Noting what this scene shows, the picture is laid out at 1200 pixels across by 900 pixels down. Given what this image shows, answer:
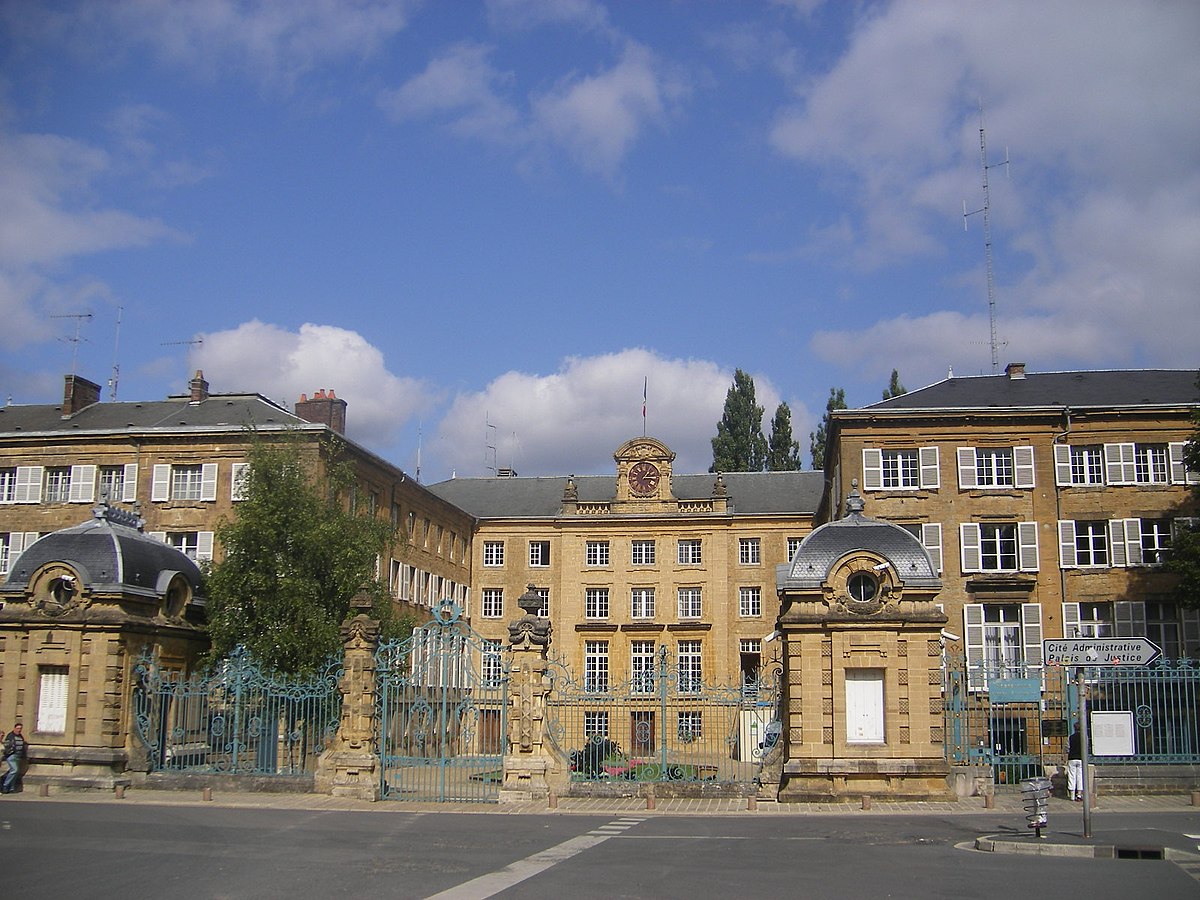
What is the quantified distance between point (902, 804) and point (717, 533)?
131ft

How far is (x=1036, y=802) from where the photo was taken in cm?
1642

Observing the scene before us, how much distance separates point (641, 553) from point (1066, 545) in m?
24.0

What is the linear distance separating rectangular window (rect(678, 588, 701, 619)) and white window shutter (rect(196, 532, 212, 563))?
25.5 metres

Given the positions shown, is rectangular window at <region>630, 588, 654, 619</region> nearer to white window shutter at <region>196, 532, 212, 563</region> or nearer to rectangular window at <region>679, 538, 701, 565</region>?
rectangular window at <region>679, 538, 701, 565</region>

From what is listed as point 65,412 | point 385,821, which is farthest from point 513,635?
point 65,412

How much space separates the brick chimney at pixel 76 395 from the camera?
162 ft

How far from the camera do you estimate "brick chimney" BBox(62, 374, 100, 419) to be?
162 feet

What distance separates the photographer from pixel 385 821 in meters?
19.7

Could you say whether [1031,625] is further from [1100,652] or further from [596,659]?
[1100,652]

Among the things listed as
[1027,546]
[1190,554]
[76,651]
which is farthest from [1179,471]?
[76,651]

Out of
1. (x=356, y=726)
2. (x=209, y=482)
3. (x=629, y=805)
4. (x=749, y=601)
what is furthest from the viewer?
(x=749, y=601)

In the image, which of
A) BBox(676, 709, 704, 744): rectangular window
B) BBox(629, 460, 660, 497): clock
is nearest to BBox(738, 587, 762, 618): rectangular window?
BBox(629, 460, 660, 497): clock

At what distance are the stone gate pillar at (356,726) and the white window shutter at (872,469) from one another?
24.7 metres

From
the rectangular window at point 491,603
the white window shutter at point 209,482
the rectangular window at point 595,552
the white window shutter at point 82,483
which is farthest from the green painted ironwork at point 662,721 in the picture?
the rectangular window at point 491,603
